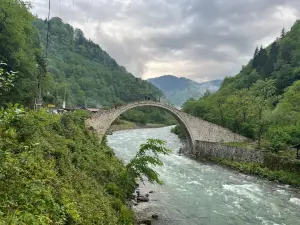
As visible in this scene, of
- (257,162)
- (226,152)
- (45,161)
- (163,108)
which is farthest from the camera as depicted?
(163,108)

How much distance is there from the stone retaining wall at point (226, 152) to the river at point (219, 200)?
2.80m

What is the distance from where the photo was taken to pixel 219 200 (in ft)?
65.3

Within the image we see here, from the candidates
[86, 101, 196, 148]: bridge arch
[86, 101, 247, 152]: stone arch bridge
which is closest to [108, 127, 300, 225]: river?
[86, 101, 196, 148]: bridge arch

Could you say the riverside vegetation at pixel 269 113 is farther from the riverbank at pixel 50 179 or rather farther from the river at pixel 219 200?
the riverbank at pixel 50 179

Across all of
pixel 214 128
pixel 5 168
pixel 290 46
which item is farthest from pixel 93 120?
pixel 290 46

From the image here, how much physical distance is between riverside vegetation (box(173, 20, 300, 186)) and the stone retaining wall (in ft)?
2.69

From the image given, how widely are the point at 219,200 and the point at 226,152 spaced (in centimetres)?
1431

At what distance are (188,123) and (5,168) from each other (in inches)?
1439

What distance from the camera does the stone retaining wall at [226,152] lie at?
2939 cm

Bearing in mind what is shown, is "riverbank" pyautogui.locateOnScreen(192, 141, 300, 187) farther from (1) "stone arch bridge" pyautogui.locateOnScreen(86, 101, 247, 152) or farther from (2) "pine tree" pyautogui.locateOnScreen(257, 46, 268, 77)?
(2) "pine tree" pyautogui.locateOnScreen(257, 46, 268, 77)

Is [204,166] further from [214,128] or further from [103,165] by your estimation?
[103,165]

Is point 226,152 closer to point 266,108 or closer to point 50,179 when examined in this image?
point 266,108

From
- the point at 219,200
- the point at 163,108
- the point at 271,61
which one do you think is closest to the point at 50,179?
the point at 219,200

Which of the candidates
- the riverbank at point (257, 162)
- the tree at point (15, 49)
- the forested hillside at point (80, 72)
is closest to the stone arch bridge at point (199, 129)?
the riverbank at point (257, 162)
